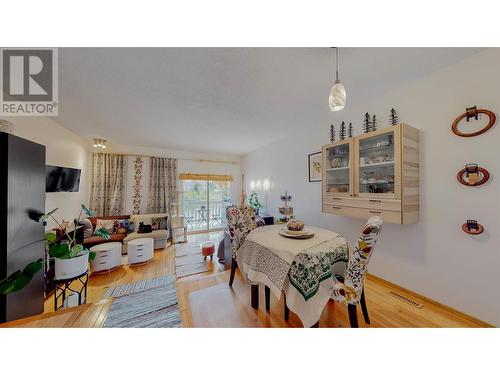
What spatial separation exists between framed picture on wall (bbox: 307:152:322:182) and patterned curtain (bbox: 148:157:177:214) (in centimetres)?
378

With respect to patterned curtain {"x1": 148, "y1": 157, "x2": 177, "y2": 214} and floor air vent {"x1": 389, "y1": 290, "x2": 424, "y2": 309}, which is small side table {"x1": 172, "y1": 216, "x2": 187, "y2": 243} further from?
floor air vent {"x1": 389, "y1": 290, "x2": 424, "y2": 309}

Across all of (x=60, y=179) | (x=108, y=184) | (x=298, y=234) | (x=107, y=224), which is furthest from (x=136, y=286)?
(x=108, y=184)

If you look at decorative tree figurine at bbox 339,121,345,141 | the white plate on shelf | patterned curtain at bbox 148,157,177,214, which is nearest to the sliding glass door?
patterned curtain at bbox 148,157,177,214

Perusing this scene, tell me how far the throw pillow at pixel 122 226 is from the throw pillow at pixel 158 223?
0.48 meters

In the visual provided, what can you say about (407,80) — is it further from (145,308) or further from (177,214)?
(177,214)

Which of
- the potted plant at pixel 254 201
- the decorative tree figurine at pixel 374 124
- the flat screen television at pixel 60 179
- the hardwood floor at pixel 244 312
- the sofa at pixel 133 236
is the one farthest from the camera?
the potted plant at pixel 254 201

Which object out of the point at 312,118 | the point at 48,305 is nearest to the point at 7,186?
the point at 48,305

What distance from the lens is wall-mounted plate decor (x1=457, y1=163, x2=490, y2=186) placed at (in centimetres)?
141

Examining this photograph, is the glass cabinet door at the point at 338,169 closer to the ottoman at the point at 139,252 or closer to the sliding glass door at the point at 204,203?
the ottoman at the point at 139,252

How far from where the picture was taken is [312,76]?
171 centimetres

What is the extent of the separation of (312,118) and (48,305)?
14.3ft

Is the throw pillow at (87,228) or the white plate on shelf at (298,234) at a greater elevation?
the white plate on shelf at (298,234)

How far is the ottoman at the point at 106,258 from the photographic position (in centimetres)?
267

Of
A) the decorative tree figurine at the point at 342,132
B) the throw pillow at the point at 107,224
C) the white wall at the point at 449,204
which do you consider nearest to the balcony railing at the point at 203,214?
the throw pillow at the point at 107,224
